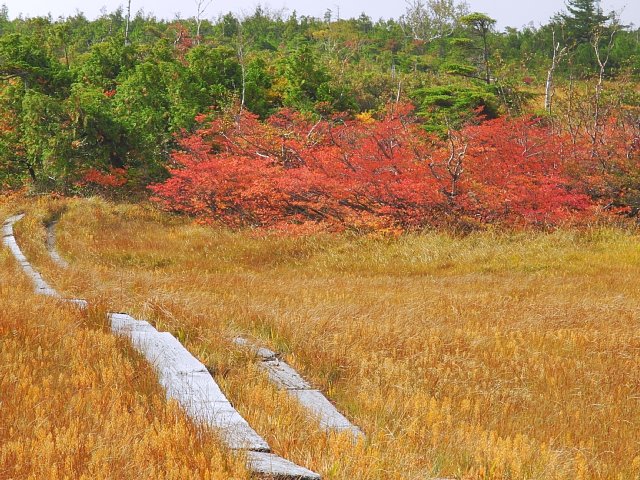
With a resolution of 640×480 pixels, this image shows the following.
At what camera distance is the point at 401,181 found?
63.3ft

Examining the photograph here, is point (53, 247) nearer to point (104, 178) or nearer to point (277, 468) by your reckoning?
point (104, 178)

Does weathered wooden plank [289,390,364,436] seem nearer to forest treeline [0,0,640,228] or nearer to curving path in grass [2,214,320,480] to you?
curving path in grass [2,214,320,480]

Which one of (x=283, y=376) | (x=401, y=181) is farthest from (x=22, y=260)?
(x=401, y=181)

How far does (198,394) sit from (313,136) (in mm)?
23227

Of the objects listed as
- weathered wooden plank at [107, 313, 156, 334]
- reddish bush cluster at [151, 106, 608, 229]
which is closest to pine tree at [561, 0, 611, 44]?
reddish bush cluster at [151, 106, 608, 229]

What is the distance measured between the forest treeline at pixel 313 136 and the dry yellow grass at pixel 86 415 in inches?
559

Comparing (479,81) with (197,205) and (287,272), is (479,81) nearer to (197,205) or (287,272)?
(197,205)

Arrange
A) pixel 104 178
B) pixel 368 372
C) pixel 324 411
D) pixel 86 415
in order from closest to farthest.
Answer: pixel 86 415
pixel 324 411
pixel 368 372
pixel 104 178

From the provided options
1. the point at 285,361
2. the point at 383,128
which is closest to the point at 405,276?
the point at 383,128

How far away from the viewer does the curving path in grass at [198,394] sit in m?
3.01

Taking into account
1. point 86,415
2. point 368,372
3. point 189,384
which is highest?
point 86,415

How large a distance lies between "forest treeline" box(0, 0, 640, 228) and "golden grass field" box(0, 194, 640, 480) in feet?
18.7

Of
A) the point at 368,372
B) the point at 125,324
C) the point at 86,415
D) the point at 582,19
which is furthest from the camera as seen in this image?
the point at 582,19

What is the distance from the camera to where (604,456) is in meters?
4.31
